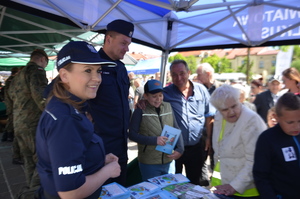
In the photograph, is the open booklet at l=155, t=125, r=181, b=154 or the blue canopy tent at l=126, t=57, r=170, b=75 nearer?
the open booklet at l=155, t=125, r=181, b=154

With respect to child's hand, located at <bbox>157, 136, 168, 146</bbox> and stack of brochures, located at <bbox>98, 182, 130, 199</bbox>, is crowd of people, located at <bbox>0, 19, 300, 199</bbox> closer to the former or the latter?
child's hand, located at <bbox>157, 136, 168, 146</bbox>

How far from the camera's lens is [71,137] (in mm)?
918

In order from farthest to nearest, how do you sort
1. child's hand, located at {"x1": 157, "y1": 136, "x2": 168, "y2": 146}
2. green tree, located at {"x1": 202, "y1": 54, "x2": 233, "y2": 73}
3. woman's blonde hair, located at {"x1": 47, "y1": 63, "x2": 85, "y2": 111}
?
green tree, located at {"x1": 202, "y1": 54, "x2": 233, "y2": 73}, child's hand, located at {"x1": 157, "y1": 136, "x2": 168, "y2": 146}, woman's blonde hair, located at {"x1": 47, "y1": 63, "x2": 85, "y2": 111}

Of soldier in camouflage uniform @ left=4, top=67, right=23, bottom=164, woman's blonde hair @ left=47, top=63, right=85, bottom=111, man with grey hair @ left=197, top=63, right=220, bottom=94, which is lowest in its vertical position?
soldier in camouflage uniform @ left=4, top=67, right=23, bottom=164

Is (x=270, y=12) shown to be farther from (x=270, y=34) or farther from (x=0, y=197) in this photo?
(x=0, y=197)

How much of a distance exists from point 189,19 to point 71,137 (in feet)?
11.6

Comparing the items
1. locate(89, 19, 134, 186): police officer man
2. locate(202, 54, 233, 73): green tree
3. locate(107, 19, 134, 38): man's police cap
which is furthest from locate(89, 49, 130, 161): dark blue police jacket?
locate(202, 54, 233, 73): green tree

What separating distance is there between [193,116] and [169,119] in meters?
0.46

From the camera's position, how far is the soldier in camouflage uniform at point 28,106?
311cm

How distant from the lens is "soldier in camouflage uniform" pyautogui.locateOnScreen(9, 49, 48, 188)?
122 inches

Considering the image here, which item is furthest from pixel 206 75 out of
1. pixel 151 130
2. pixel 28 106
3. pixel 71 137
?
pixel 71 137

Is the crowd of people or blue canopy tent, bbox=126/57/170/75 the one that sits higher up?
blue canopy tent, bbox=126/57/170/75

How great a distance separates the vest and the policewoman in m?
1.26

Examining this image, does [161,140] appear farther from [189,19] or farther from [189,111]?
[189,19]
